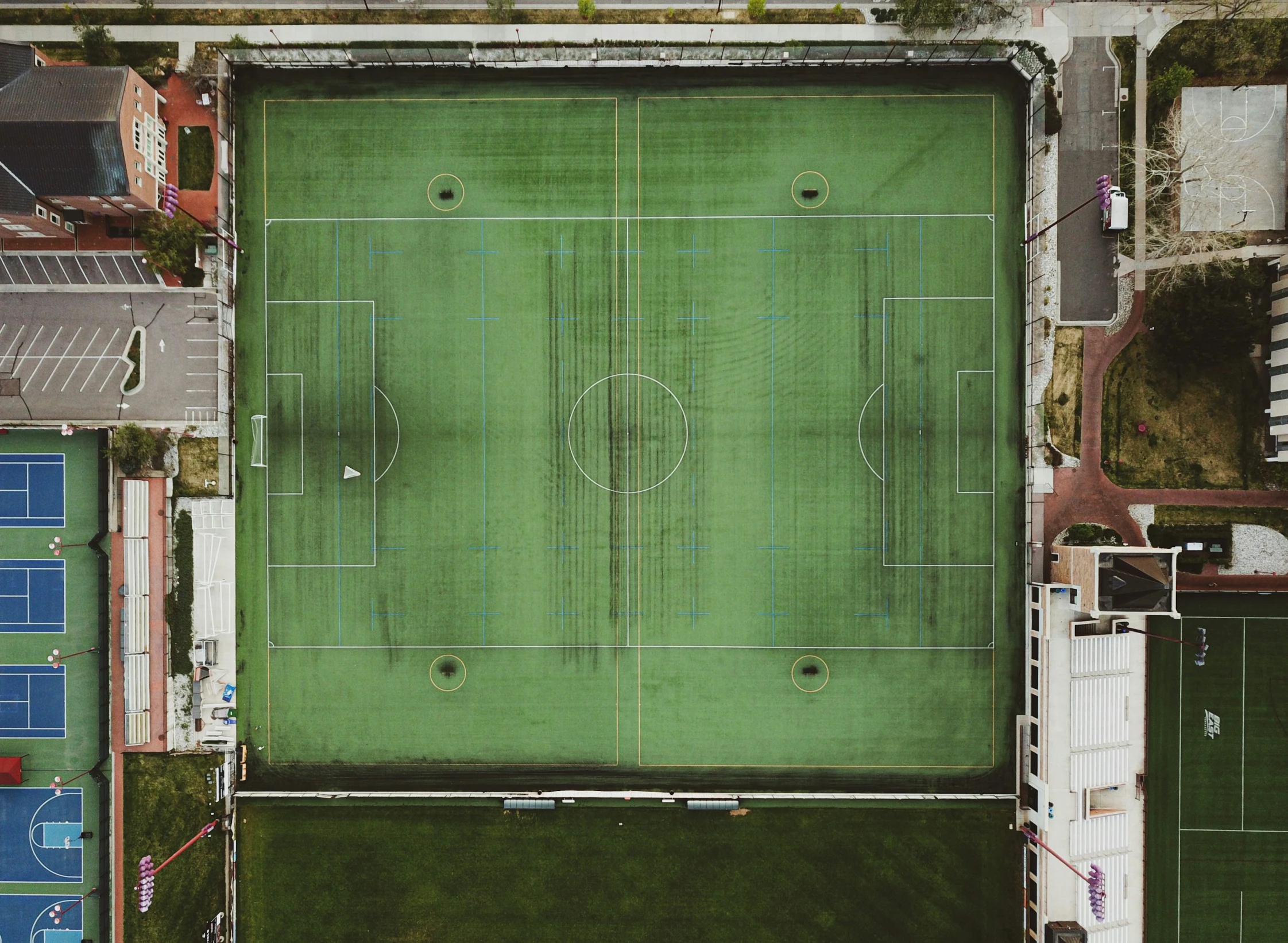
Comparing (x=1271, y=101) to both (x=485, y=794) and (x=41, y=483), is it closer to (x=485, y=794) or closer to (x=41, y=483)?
(x=485, y=794)

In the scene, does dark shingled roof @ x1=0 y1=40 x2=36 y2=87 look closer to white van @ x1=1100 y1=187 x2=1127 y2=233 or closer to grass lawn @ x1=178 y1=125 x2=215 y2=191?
grass lawn @ x1=178 y1=125 x2=215 y2=191

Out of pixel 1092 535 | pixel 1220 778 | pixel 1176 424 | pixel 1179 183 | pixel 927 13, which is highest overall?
pixel 927 13

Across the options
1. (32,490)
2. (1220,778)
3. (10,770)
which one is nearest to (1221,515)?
(1220,778)

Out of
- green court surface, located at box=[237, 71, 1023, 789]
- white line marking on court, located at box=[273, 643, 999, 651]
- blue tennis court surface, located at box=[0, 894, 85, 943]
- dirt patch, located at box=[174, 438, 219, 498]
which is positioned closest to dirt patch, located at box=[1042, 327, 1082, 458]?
green court surface, located at box=[237, 71, 1023, 789]

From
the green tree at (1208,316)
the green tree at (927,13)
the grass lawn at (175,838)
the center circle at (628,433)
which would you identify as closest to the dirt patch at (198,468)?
the grass lawn at (175,838)

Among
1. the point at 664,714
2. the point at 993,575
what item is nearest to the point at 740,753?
the point at 664,714

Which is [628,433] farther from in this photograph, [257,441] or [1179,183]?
[1179,183]
